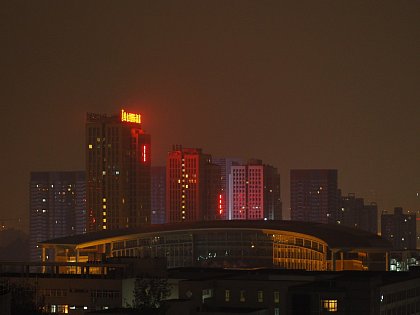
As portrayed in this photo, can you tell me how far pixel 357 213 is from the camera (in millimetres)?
162625

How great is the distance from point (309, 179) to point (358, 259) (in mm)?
94394

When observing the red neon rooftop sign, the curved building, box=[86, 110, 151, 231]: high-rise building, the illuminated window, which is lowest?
the illuminated window

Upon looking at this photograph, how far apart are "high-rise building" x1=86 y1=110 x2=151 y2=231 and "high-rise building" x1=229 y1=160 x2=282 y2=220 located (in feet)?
115

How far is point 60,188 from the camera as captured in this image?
15812cm

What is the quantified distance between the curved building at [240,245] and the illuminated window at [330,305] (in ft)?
79.6

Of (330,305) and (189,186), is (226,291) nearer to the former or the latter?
(330,305)

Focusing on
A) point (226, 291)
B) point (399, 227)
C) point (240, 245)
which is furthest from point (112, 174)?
point (226, 291)

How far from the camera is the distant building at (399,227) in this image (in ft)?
486

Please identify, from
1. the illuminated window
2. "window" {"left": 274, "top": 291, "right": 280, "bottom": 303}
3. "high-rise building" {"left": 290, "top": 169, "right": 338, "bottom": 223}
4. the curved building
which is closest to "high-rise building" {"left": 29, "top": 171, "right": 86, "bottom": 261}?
"high-rise building" {"left": 290, "top": 169, "right": 338, "bottom": 223}

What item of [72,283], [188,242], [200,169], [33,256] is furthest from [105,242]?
[33,256]

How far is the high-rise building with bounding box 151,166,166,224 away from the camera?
143 meters

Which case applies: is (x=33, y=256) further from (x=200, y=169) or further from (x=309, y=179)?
(x=309, y=179)

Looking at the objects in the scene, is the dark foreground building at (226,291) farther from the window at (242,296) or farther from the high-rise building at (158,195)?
the high-rise building at (158,195)

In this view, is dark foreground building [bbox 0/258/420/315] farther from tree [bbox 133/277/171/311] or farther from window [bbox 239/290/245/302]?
tree [bbox 133/277/171/311]
